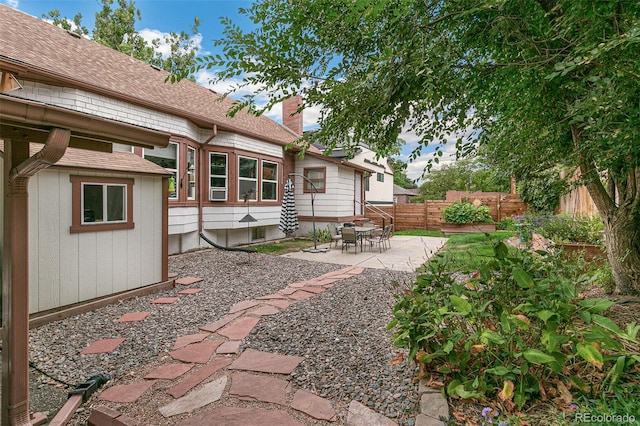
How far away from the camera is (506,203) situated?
52.0 feet

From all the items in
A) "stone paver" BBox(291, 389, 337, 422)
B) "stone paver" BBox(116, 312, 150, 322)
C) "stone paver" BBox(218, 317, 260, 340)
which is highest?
"stone paver" BBox(291, 389, 337, 422)

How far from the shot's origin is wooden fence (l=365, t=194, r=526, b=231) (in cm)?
1574

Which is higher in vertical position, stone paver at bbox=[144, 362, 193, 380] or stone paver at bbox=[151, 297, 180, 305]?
stone paver at bbox=[151, 297, 180, 305]

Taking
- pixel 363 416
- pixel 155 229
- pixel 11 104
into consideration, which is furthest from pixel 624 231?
pixel 155 229

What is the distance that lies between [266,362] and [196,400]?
0.68 m

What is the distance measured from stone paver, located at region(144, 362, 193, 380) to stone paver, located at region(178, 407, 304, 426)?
0.77 metres

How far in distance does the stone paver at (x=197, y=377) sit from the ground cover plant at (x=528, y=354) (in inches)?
65.9

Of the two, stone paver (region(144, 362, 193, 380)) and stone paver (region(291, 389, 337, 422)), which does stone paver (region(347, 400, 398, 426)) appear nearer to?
stone paver (region(291, 389, 337, 422))

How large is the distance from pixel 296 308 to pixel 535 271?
2.86 meters

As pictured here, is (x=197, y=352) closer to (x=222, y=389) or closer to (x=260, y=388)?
(x=222, y=389)

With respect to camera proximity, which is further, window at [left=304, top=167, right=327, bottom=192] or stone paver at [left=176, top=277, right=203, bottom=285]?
window at [left=304, top=167, right=327, bottom=192]

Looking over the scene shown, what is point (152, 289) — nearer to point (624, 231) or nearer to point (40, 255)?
point (40, 255)

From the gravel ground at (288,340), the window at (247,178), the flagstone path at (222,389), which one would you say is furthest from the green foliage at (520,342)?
the window at (247,178)

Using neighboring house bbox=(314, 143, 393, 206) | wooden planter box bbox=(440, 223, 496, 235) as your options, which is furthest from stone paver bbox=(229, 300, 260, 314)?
neighboring house bbox=(314, 143, 393, 206)
